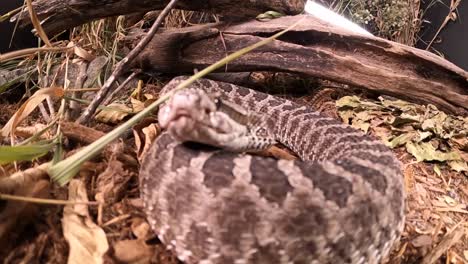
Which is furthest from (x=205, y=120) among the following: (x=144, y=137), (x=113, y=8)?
(x=113, y=8)

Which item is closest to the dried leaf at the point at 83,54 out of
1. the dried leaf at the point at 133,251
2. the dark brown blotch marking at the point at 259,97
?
the dark brown blotch marking at the point at 259,97

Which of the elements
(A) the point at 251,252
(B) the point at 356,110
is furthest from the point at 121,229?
(B) the point at 356,110

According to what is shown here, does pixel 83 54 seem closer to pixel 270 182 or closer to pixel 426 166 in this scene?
pixel 270 182

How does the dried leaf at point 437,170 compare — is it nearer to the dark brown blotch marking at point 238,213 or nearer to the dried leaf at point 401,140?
the dried leaf at point 401,140

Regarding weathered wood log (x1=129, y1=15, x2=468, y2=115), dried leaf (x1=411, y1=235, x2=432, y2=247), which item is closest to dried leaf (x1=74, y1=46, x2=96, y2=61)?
weathered wood log (x1=129, y1=15, x2=468, y2=115)

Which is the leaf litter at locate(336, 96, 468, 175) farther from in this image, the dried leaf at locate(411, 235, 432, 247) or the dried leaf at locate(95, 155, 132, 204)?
the dried leaf at locate(95, 155, 132, 204)

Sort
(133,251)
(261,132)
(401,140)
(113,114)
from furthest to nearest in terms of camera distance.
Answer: (401,140) < (113,114) < (261,132) < (133,251)

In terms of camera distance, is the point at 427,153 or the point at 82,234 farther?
the point at 427,153

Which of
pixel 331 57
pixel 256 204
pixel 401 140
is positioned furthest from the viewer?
pixel 331 57
